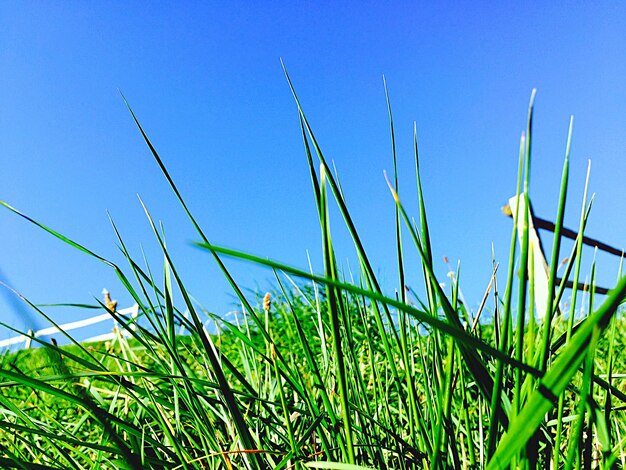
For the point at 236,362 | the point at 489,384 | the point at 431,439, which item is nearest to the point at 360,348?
the point at 236,362

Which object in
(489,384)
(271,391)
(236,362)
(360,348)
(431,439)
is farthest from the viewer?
(236,362)

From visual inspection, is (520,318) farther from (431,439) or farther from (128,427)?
(128,427)

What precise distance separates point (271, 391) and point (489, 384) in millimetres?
585

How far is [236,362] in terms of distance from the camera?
2.25 metres

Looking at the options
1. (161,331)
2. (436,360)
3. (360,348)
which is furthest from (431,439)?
(360,348)

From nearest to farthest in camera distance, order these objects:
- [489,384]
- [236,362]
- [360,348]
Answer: [489,384] < [360,348] < [236,362]

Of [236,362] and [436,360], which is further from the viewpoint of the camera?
[236,362]

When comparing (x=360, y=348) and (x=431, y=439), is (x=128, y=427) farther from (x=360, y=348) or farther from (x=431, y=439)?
(x=360, y=348)

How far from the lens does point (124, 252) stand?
26.8 inches

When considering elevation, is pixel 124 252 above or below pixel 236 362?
below

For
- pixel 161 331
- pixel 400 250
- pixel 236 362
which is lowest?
pixel 161 331

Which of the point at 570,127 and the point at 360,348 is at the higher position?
the point at 360,348

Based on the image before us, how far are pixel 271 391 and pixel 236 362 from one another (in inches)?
49.3

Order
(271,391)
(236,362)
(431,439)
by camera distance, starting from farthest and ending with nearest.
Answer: (236,362), (271,391), (431,439)
